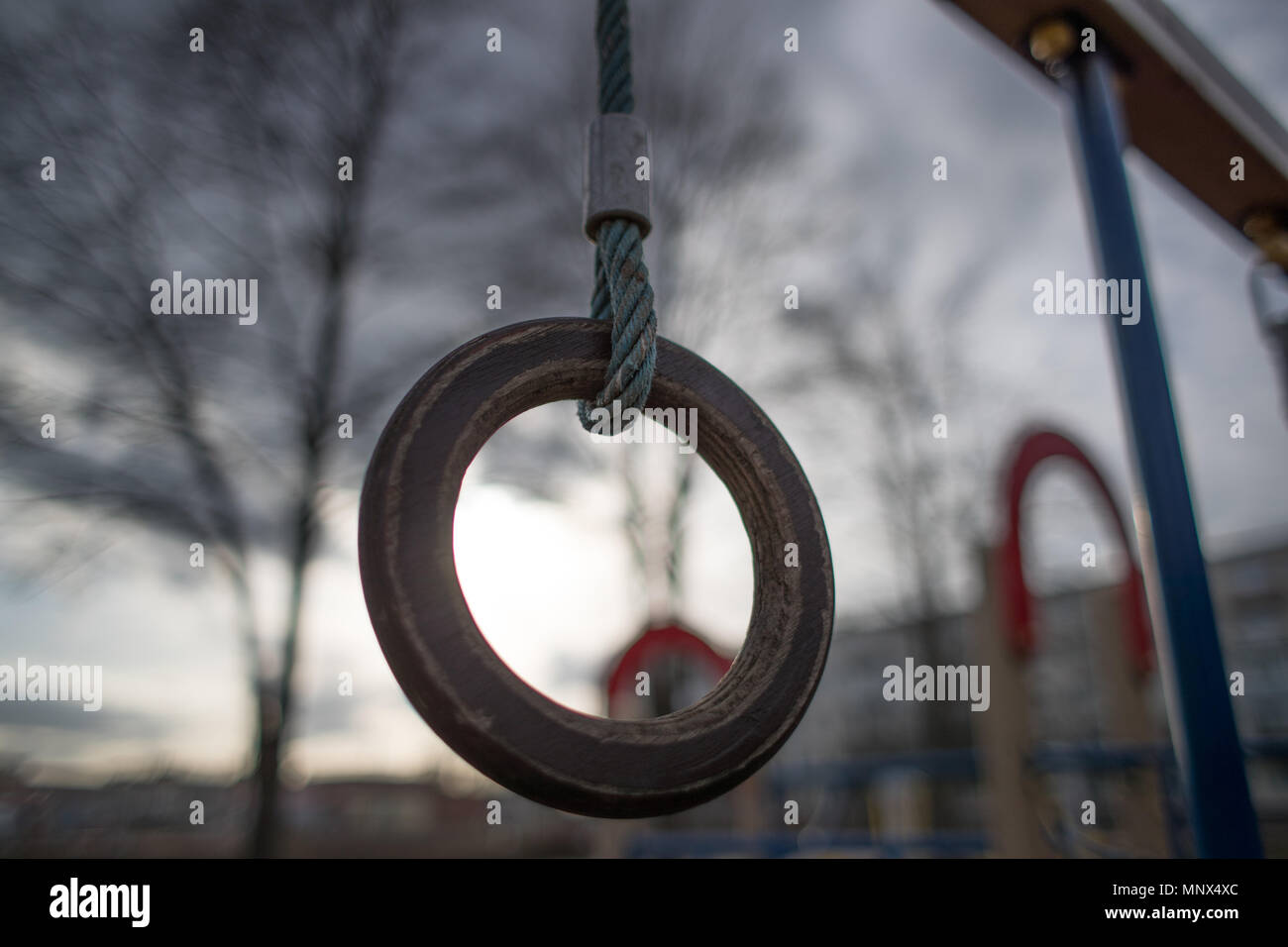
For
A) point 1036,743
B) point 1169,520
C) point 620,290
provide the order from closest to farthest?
point 620,290 → point 1169,520 → point 1036,743

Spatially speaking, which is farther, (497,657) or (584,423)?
(584,423)

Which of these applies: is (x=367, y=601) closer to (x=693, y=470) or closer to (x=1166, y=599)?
(x=1166, y=599)

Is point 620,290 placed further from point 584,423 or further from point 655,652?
point 655,652

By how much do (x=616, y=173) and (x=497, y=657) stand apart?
679mm

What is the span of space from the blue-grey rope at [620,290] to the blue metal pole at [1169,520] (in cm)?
228

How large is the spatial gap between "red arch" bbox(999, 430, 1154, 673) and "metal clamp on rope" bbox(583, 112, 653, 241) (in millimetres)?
3798

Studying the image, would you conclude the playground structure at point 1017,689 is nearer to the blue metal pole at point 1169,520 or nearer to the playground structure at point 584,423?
the blue metal pole at point 1169,520

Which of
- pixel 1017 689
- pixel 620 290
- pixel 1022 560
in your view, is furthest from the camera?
pixel 1022 560

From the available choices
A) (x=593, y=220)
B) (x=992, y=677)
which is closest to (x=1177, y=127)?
(x=992, y=677)

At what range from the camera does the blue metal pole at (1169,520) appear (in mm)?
2445

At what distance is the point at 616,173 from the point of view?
1.12 meters

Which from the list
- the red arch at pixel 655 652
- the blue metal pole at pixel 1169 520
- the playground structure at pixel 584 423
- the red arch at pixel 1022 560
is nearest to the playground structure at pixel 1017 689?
the red arch at pixel 1022 560

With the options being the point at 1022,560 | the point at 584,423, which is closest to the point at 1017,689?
the point at 1022,560
